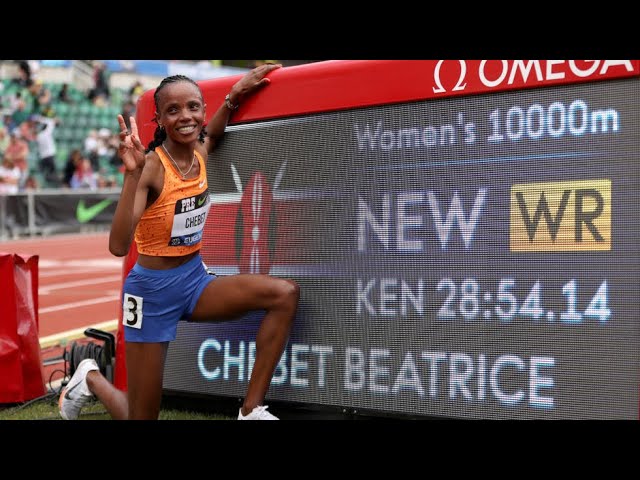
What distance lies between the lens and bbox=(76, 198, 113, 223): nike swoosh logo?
20.4 m

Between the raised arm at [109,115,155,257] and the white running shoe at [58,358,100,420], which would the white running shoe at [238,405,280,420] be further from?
the white running shoe at [58,358,100,420]

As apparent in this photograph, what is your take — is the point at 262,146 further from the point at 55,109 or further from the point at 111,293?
the point at 55,109

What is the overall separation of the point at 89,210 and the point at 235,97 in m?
17.2

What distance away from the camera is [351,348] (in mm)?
3820

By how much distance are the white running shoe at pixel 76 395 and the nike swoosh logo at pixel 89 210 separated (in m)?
16.4

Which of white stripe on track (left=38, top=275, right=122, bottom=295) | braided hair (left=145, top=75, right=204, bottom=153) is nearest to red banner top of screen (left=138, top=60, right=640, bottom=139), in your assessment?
braided hair (left=145, top=75, right=204, bottom=153)

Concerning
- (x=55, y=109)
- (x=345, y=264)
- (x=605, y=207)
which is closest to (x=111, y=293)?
(x=345, y=264)

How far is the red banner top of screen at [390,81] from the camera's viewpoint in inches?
129

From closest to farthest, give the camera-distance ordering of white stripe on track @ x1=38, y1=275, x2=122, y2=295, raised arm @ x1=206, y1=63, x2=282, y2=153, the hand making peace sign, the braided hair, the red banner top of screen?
1. the red banner top of screen
2. the hand making peace sign
3. the braided hair
4. raised arm @ x1=206, y1=63, x2=282, y2=153
5. white stripe on track @ x1=38, y1=275, x2=122, y2=295

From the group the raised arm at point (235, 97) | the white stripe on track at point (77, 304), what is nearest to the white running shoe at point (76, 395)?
the raised arm at point (235, 97)

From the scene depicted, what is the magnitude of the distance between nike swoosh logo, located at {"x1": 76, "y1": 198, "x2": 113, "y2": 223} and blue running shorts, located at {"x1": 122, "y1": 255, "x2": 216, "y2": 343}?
1714cm

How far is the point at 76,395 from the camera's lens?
4.57 m

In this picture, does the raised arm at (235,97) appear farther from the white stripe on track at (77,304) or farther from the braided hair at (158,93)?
the white stripe on track at (77,304)

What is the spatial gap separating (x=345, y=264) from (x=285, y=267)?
1.21ft
